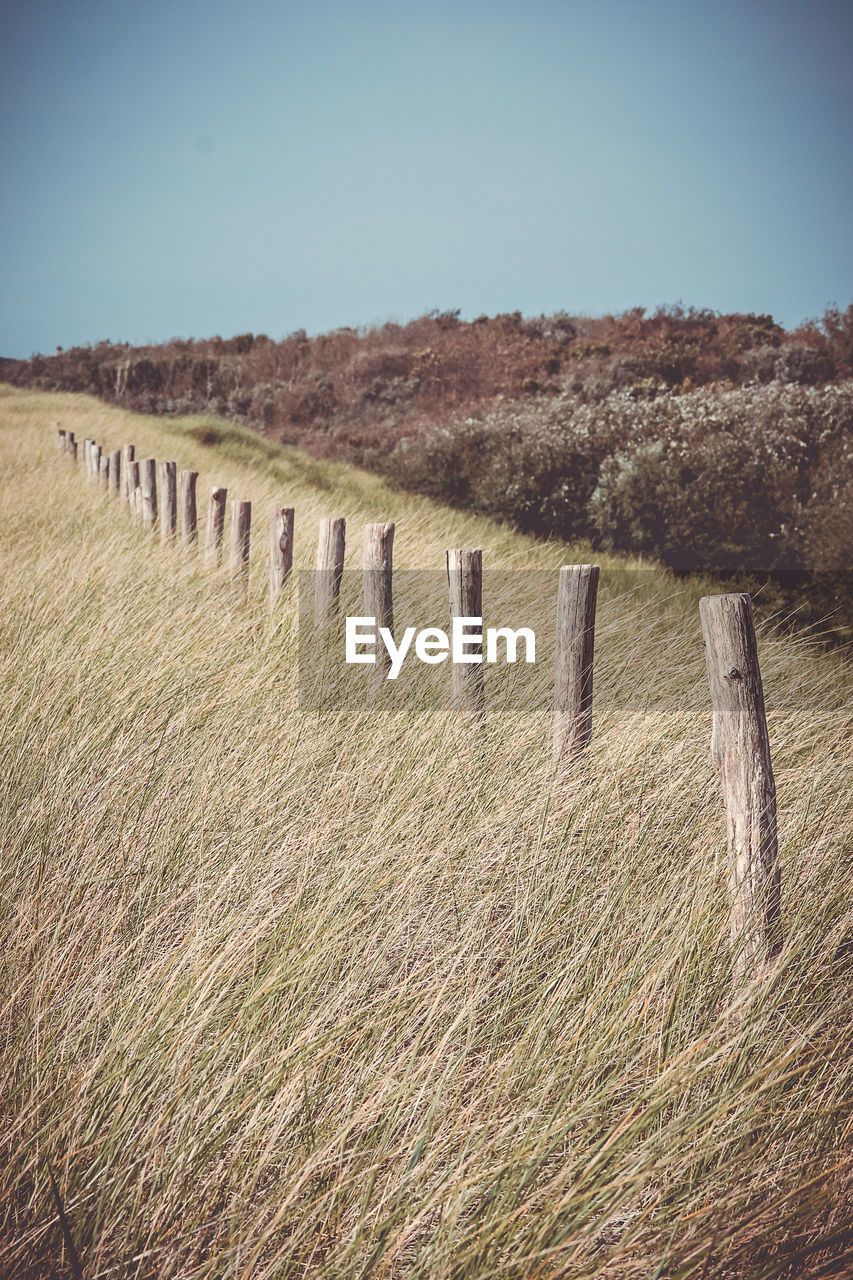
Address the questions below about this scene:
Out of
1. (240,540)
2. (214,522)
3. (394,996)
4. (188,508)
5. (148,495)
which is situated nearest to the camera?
(394,996)

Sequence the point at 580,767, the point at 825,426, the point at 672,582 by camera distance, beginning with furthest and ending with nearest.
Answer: the point at 825,426 < the point at 672,582 < the point at 580,767

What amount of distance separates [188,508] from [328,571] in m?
2.97

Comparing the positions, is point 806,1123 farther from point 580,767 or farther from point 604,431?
point 604,431

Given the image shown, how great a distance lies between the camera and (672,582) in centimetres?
896

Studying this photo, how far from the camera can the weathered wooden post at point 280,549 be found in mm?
5562

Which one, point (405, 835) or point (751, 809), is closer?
point (751, 809)

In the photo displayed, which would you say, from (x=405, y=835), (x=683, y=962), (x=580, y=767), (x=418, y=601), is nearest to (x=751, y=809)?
(x=683, y=962)

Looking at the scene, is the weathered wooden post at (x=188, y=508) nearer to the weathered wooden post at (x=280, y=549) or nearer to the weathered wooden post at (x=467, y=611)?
the weathered wooden post at (x=280, y=549)

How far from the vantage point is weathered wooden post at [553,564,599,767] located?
341 cm

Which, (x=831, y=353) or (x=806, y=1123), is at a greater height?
(x=831, y=353)

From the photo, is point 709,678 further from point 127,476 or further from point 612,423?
point 612,423

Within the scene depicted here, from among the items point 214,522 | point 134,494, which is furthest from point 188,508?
point 134,494

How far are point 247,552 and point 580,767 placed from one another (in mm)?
3918

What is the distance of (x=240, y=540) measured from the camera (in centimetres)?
610
